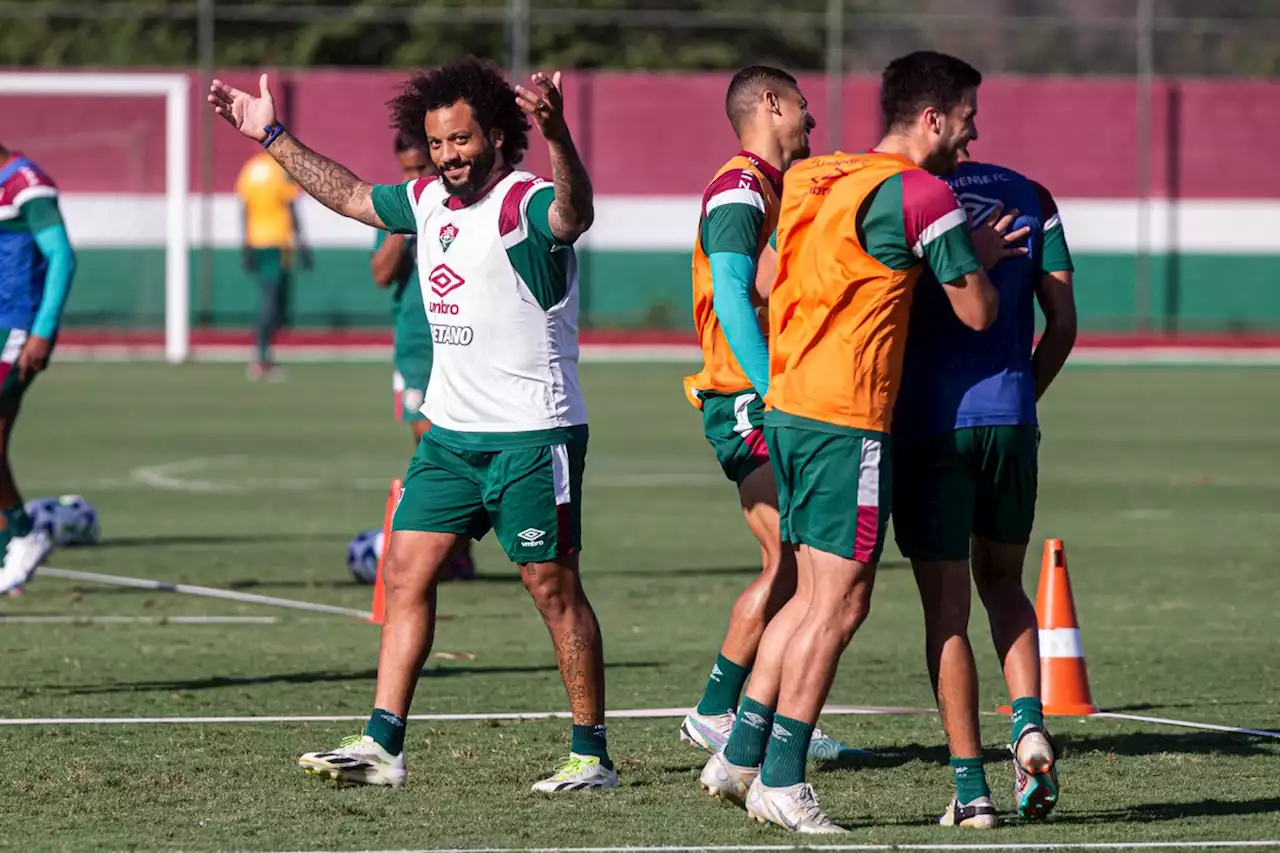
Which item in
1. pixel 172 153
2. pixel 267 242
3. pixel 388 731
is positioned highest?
pixel 172 153

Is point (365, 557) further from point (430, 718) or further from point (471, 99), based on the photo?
point (471, 99)

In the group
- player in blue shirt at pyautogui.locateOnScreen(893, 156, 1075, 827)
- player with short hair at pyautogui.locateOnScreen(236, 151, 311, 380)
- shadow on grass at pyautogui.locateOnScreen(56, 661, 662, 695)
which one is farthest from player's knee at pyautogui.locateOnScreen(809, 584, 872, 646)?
player with short hair at pyautogui.locateOnScreen(236, 151, 311, 380)

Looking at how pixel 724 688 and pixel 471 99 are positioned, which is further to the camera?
pixel 724 688

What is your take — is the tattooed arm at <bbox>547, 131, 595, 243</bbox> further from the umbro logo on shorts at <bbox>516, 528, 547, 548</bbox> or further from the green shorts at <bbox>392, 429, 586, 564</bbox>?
the umbro logo on shorts at <bbox>516, 528, 547, 548</bbox>

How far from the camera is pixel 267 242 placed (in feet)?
98.3

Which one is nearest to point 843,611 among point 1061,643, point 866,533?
point 866,533

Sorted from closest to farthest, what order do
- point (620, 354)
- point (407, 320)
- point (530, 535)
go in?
point (530, 535) < point (407, 320) < point (620, 354)

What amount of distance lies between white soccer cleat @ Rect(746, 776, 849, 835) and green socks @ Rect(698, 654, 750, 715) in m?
1.28

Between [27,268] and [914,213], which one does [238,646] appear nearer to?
[27,268]

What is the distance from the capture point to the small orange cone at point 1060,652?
8.38m

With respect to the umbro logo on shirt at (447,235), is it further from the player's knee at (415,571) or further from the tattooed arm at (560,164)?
the player's knee at (415,571)

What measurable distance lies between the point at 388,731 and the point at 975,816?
178 centimetres

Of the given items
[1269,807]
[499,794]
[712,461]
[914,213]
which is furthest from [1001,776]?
[712,461]

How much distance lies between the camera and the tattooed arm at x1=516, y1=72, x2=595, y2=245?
258 inches
